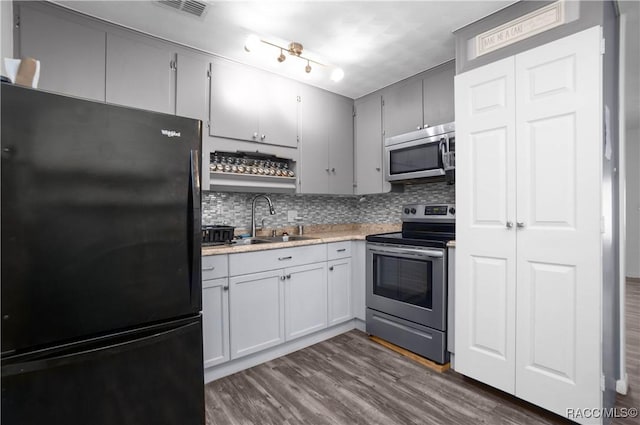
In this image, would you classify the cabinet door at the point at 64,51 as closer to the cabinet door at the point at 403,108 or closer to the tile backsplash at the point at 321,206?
the tile backsplash at the point at 321,206

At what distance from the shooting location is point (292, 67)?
2811 mm

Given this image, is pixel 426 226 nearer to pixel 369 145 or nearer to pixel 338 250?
pixel 338 250

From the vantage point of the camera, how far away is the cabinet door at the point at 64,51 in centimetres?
187

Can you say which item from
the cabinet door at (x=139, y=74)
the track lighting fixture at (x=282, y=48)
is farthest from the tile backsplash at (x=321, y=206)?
the track lighting fixture at (x=282, y=48)

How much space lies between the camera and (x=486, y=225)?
79.9 inches

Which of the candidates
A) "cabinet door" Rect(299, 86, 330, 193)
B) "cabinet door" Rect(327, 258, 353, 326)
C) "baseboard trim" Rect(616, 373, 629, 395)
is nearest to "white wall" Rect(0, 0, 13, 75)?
"cabinet door" Rect(299, 86, 330, 193)

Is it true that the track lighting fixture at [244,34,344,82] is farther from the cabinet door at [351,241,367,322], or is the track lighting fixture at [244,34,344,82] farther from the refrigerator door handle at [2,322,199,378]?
the refrigerator door handle at [2,322,199,378]

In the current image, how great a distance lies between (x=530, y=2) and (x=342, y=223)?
2631 millimetres

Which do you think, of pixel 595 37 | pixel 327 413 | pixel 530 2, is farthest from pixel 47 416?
pixel 530 2

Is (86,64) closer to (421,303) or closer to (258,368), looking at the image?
(258,368)

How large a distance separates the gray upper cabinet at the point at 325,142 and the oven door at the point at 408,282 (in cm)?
86

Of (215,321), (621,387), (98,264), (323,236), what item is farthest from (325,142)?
(621,387)

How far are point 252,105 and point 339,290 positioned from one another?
6.11ft

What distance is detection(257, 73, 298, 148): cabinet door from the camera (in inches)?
112
